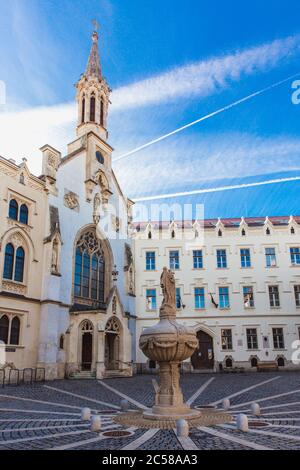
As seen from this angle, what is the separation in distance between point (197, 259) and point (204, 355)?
8574mm

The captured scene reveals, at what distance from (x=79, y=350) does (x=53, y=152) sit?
14363 millimetres

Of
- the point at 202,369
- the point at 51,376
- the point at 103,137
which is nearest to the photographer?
the point at 51,376

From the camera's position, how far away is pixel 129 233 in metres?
37.9

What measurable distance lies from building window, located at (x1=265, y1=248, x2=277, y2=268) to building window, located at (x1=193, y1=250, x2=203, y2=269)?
236 inches

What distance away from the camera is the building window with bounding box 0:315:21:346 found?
22969 mm

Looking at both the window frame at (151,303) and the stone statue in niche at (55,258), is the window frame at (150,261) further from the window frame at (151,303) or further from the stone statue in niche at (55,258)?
the stone statue in niche at (55,258)

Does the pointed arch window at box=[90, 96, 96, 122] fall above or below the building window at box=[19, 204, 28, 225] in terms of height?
above

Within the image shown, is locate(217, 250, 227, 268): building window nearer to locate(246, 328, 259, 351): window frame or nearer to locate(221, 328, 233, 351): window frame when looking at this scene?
locate(221, 328, 233, 351): window frame

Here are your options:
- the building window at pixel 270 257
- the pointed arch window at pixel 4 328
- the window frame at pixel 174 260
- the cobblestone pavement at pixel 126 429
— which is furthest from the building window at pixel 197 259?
the cobblestone pavement at pixel 126 429

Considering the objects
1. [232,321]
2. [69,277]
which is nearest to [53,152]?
[69,277]

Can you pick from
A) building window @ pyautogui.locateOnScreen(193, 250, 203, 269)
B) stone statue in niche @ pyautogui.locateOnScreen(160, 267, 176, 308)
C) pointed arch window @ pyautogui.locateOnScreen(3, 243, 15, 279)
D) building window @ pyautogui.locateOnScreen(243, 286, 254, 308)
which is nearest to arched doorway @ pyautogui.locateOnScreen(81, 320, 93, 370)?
pointed arch window @ pyautogui.locateOnScreen(3, 243, 15, 279)

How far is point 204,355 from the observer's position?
1341 inches

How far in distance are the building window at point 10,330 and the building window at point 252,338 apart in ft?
63.9

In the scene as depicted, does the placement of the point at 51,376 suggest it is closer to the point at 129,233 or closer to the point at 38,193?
the point at 38,193
